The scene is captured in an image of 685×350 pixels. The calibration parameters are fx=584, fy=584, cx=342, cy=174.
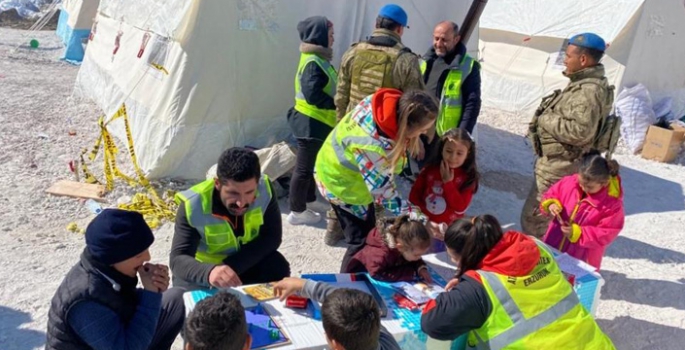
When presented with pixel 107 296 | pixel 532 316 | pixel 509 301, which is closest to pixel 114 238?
pixel 107 296

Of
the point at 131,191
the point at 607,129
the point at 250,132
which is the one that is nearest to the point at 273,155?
the point at 250,132

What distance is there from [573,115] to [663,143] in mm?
5388

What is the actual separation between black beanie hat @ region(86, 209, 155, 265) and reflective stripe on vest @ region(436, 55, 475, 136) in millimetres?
3609

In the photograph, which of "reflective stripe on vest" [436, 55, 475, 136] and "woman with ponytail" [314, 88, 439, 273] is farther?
"reflective stripe on vest" [436, 55, 475, 136]

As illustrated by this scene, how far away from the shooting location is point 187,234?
129 inches

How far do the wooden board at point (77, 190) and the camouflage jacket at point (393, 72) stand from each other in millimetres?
2499

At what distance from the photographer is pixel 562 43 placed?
10227 millimetres

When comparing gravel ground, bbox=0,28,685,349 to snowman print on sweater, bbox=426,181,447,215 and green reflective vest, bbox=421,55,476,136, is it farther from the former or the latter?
green reflective vest, bbox=421,55,476,136

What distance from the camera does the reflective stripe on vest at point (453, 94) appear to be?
554 cm

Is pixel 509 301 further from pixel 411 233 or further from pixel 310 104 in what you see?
pixel 310 104

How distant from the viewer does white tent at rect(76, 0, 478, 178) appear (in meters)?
5.94

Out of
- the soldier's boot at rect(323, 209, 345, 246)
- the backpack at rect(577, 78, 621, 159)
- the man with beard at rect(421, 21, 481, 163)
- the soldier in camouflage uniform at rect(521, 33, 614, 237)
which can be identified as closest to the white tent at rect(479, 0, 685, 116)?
the man with beard at rect(421, 21, 481, 163)

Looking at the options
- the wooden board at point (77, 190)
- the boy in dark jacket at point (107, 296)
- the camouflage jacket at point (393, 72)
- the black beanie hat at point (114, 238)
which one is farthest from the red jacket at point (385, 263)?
the wooden board at point (77, 190)

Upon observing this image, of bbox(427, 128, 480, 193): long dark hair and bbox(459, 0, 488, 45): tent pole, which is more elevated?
bbox(459, 0, 488, 45): tent pole
